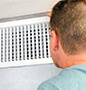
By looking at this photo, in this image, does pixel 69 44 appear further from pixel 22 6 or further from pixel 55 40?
pixel 22 6

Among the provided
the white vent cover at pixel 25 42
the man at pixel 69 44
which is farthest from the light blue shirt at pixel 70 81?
the white vent cover at pixel 25 42

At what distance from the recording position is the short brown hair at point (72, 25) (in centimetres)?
60

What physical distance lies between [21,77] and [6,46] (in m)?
0.19

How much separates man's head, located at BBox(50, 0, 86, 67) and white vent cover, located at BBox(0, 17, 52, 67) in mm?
323

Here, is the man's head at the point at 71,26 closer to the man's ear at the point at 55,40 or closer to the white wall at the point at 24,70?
the man's ear at the point at 55,40

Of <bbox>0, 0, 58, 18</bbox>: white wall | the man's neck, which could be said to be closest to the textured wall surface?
<bbox>0, 0, 58, 18</bbox>: white wall

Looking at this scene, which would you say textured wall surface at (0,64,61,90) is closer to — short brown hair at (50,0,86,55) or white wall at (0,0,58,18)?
white wall at (0,0,58,18)

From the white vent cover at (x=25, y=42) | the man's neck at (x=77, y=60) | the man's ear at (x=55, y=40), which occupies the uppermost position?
the man's ear at (x=55, y=40)

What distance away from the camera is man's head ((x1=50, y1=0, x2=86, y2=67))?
1.98 feet

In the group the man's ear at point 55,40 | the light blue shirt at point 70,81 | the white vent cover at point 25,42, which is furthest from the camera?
the white vent cover at point 25,42

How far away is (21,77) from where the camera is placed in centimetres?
107

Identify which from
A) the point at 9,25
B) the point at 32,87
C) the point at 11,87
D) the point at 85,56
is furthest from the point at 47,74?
the point at 85,56

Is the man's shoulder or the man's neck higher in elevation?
the man's neck

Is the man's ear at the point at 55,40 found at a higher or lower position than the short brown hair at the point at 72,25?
lower
